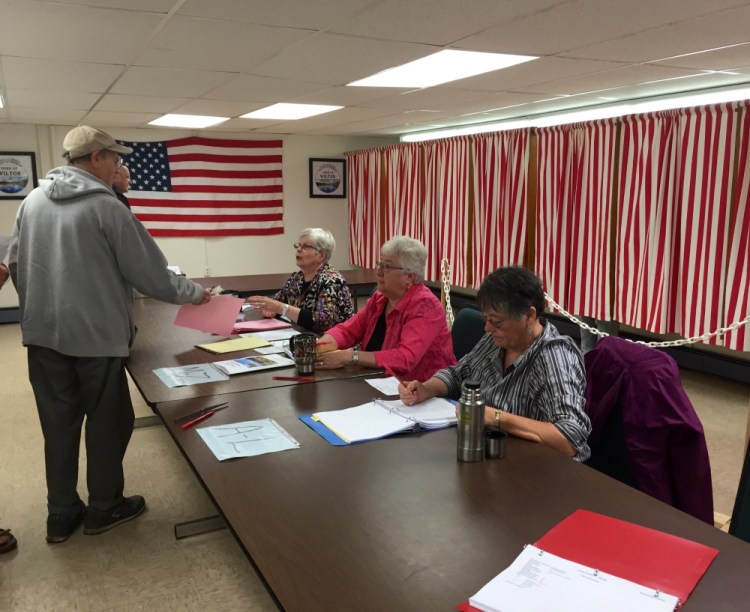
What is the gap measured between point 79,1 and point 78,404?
5.16 feet

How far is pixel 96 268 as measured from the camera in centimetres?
234

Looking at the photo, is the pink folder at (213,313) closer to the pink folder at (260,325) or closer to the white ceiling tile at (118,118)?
the pink folder at (260,325)

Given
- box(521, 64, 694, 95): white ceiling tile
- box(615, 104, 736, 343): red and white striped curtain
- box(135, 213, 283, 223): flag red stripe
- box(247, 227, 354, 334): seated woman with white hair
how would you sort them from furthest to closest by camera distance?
box(135, 213, 283, 223): flag red stripe
box(615, 104, 736, 343): red and white striped curtain
box(521, 64, 694, 95): white ceiling tile
box(247, 227, 354, 334): seated woman with white hair

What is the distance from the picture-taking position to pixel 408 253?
2.71 meters

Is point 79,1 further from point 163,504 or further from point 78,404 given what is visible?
point 163,504

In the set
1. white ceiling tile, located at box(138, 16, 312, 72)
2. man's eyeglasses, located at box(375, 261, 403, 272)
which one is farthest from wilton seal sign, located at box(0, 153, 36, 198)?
man's eyeglasses, located at box(375, 261, 403, 272)

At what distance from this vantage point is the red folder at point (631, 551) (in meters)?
1.13

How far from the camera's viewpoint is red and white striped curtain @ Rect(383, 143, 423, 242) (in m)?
7.48

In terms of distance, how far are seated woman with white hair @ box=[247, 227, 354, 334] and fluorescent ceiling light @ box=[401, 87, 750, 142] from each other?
9.67 feet

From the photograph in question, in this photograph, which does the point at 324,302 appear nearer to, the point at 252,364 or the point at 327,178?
the point at 252,364

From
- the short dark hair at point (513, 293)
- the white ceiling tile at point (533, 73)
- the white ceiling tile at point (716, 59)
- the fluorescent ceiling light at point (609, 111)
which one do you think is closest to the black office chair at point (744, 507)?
the short dark hair at point (513, 293)

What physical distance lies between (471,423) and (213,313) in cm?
166

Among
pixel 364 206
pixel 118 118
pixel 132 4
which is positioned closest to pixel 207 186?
pixel 118 118

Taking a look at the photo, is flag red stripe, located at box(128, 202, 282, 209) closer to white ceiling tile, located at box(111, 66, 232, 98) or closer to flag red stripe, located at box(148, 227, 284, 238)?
flag red stripe, located at box(148, 227, 284, 238)
